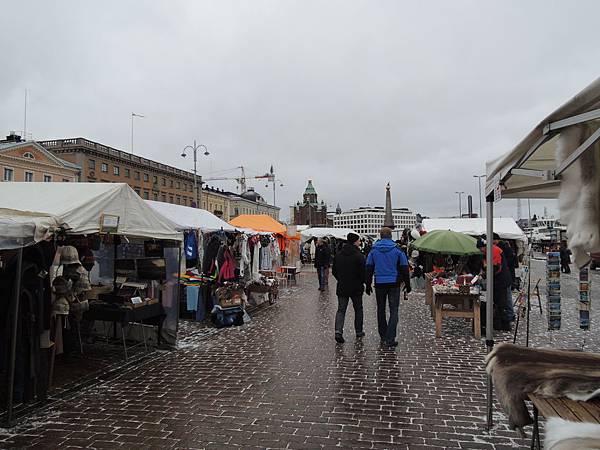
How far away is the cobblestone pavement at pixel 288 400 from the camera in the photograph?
158 inches

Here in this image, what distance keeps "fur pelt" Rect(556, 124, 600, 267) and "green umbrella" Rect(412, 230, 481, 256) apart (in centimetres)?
838

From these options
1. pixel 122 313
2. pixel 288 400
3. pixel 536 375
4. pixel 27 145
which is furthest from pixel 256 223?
pixel 27 145

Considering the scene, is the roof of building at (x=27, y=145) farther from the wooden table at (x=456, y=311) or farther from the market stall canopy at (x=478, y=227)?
the wooden table at (x=456, y=311)

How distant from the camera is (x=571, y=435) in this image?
7.35ft

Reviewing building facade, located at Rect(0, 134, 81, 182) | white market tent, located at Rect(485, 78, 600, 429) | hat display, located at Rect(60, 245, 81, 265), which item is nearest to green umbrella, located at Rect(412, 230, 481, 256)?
hat display, located at Rect(60, 245, 81, 265)

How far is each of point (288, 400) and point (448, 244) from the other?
23.7 ft

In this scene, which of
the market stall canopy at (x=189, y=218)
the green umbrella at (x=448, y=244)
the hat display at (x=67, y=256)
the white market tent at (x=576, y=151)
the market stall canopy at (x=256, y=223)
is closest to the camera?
the white market tent at (x=576, y=151)

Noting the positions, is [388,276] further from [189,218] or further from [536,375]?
[189,218]

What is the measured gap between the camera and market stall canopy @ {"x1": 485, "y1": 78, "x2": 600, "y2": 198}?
2.37 meters

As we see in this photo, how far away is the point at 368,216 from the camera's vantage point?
16262 centimetres

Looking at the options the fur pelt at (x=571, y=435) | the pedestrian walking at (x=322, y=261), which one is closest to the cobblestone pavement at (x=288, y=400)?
the fur pelt at (x=571, y=435)

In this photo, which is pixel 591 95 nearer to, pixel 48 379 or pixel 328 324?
pixel 48 379

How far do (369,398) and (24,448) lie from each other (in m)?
3.39

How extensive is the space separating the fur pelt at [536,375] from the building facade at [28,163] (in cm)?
5226
